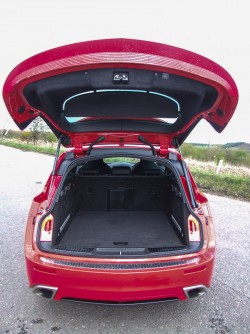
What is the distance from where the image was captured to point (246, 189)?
702cm

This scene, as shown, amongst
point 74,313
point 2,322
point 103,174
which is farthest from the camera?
point 103,174

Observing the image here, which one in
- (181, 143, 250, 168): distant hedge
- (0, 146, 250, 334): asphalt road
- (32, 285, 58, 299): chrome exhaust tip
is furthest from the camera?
(181, 143, 250, 168): distant hedge

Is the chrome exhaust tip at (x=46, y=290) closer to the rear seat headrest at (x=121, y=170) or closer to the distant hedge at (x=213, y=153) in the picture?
the rear seat headrest at (x=121, y=170)

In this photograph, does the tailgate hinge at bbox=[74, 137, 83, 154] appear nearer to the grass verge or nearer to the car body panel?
the car body panel

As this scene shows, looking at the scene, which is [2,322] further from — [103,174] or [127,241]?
[103,174]

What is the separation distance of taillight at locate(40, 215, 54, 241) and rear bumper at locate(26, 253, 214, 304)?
0.22 meters

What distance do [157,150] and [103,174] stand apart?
1.26 metres

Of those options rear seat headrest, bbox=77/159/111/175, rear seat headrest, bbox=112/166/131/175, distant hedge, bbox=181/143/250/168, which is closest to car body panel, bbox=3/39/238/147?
rear seat headrest, bbox=77/159/111/175

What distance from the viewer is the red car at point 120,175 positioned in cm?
185

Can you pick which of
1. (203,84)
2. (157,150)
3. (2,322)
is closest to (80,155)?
(157,150)

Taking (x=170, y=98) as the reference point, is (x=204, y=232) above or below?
below

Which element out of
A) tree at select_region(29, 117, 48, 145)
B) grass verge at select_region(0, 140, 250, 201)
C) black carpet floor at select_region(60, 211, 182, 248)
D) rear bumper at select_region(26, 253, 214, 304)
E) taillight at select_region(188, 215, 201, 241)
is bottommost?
tree at select_region(29, 117, 48, 145)

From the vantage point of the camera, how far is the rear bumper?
6.04ft

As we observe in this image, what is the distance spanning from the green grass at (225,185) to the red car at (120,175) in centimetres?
385
